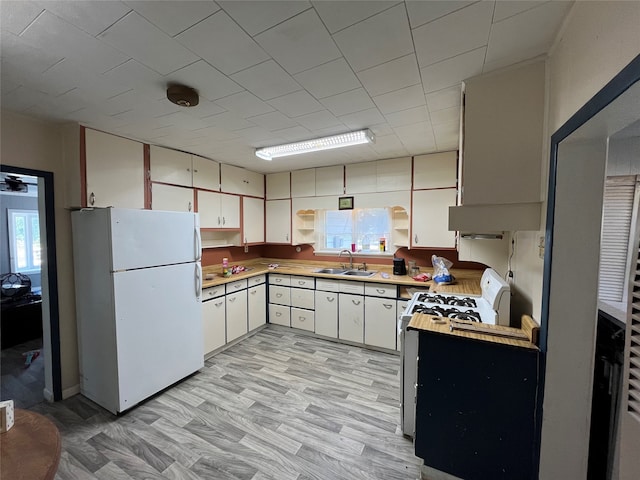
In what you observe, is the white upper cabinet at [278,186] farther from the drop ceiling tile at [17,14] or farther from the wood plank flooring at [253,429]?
the drop ceiling tile at [17,14]

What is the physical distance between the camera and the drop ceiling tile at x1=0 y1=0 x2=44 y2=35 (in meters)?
1.02

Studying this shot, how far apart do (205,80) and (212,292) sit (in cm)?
224

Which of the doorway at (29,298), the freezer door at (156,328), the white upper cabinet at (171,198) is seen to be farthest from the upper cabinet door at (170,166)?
the freezer door at (156,328)

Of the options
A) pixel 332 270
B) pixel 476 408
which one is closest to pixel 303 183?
pixel 332 270

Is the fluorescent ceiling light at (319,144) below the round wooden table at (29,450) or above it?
above

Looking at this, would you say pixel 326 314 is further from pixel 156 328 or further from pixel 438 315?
pixel 156 328

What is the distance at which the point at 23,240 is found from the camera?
4.68 meters

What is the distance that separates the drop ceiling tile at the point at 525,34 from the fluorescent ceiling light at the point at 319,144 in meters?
1.14

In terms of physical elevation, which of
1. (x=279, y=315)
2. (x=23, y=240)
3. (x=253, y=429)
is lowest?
(x=253, y=429)

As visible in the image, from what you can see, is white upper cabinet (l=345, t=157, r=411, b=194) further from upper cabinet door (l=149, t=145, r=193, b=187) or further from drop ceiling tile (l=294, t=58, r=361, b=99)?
upper cabinet door (l=149, t=145, r=193, b=187)

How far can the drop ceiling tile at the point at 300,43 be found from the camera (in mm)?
1129

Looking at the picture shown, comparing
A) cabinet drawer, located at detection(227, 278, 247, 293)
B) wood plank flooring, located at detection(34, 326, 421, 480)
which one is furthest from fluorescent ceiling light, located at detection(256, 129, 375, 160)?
wood plank flooring, located at detection(34, 326, 421, 480)

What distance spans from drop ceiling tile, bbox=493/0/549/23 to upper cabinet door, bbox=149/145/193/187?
3028mm

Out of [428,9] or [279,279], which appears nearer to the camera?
[428,9]
